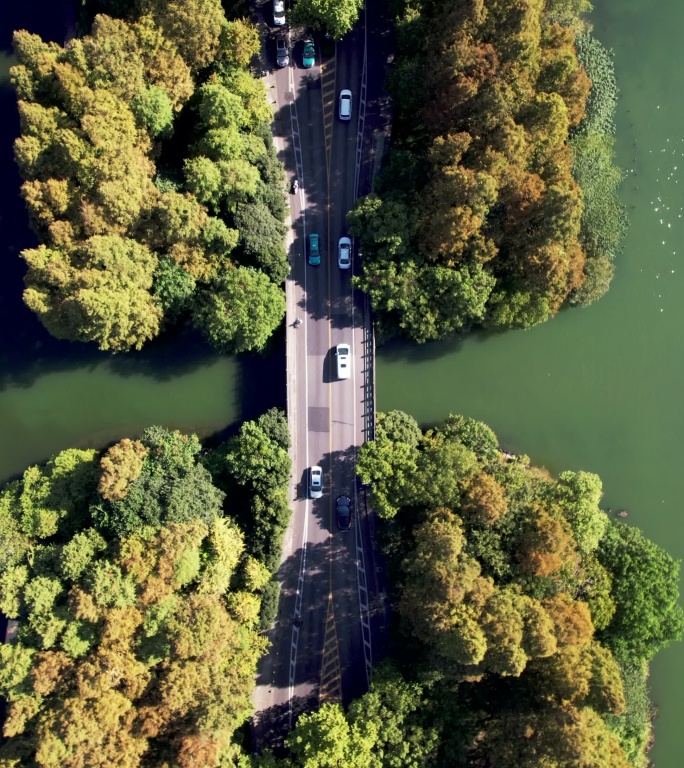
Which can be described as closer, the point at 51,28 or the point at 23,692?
the point at 23,692

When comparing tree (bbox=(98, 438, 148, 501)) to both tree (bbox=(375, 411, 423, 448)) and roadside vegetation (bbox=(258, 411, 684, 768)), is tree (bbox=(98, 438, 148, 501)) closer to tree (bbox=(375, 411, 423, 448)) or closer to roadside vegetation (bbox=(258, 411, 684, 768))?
roadside vegetation (bbox=(258, 411, 684, 768))

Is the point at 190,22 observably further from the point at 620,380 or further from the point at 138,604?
the point at 620,380

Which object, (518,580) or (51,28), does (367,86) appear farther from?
(518,580)

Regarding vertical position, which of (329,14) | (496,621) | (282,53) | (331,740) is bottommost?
(331,740)

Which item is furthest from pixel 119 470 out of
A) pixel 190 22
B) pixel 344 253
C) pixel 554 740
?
pixel 554 740

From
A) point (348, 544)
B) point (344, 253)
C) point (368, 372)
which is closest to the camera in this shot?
point (344, 253)

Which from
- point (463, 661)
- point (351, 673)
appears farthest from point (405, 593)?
point (351, 673)

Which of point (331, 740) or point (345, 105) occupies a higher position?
point (345, 105)

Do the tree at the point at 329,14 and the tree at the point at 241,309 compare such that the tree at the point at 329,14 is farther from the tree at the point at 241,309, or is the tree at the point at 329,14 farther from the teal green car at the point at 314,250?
the tree at the point at 241,309
